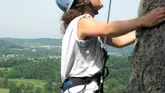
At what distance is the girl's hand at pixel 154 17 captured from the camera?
3.19 metres

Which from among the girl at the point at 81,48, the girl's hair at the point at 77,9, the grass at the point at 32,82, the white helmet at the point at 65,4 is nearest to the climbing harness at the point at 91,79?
the girl at the point at 81,48

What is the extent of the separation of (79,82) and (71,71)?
0.15 meters

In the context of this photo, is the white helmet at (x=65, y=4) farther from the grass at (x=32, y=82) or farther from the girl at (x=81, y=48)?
the grass at (x=32, y=82)

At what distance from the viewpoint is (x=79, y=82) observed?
12.0 ft

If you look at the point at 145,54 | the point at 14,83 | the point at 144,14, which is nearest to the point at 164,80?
the point at 145,54

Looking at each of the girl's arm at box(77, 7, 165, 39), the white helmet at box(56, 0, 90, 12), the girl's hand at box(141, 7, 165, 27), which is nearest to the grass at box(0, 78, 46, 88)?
the white helmet at box(56, 0, 90, 12)

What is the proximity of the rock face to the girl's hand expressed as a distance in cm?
5

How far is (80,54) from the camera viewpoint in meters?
3.66

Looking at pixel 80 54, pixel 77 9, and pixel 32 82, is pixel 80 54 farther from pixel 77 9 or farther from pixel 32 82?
pixel 32 82

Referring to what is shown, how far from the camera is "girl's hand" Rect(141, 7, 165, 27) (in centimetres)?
319

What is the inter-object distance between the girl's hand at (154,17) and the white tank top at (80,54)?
21.6 inches

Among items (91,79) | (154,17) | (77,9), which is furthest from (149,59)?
(77,9)

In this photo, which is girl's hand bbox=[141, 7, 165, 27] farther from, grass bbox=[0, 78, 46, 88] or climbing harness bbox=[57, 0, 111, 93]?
grass bbox=[0, 78, 46, 88]

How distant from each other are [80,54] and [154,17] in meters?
0.79
